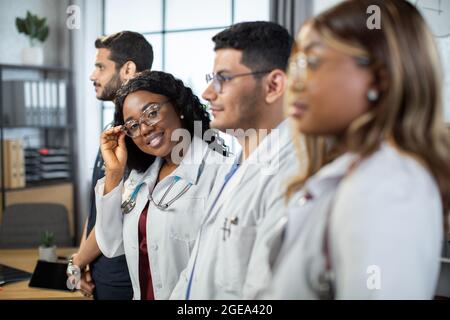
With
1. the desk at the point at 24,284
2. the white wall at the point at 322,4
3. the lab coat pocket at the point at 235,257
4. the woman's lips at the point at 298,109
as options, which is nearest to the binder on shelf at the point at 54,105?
the desk at the point at 24,284

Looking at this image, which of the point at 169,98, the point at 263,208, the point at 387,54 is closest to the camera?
the point at 387,54

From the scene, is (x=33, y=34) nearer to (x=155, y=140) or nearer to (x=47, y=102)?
(x=47, y=102)

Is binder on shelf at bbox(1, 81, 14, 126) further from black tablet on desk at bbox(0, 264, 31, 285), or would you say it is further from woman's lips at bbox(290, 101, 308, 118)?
woman's lips at bbox(290, 101, 308, 118)

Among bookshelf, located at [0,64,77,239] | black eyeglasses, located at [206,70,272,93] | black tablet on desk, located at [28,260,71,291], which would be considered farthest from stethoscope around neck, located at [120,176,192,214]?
bookshelf, located at [0,64,77,239]

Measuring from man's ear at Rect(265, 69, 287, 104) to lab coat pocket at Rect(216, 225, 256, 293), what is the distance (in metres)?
0.29

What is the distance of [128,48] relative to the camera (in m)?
1.65

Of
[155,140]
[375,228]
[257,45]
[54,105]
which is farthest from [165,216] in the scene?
[54,105]

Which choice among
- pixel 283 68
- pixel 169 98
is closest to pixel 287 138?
pixel 283 68

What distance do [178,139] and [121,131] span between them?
0.17 meters

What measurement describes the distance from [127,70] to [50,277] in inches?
32.5
